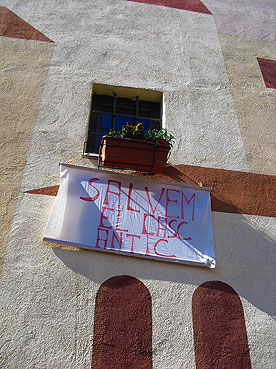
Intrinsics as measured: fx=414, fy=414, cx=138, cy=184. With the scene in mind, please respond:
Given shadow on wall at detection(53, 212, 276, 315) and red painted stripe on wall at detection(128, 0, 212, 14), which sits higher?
red painted stripe on wall at detection(128, 0, 212, 14)

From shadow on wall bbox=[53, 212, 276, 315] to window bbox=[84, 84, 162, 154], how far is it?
216 centimetres

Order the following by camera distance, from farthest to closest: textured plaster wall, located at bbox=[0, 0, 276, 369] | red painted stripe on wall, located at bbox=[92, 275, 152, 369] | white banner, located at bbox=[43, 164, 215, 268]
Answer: white banner, located at bbox=[43, 164, 215, 268] → textured plaster wall, located at bbox=[0, 0, 276, 369] → red painted stripe on wall, located at bbox=[92, 275, 152, 369]

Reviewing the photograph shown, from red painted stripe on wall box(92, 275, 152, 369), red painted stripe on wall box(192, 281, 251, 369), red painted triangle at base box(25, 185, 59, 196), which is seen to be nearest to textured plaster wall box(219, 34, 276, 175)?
red painted stripe on wall box(192, 281, 251, 369)

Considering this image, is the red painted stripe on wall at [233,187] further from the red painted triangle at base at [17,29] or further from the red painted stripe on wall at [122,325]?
the red painted triangle at base at [17,29]

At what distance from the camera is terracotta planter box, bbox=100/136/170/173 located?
5.31m

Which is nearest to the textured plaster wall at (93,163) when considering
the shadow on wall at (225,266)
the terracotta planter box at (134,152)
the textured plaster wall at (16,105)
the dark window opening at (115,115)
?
the shadow on wall at (225,266)

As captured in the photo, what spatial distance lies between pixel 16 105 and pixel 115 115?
155 centimetres

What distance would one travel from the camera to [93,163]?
5.87 m

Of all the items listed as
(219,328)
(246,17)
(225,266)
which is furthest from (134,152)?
(246,17)

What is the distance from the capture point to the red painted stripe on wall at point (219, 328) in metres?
4.61

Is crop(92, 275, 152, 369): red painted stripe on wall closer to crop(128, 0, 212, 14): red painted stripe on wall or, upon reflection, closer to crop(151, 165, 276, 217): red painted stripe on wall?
crop(151, 165, 276, 217): red painted stripe on wall

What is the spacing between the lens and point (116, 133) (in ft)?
17.7

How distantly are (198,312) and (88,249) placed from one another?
151 cm

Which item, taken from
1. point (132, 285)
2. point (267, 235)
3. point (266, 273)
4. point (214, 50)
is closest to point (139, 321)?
point (132, 285)
